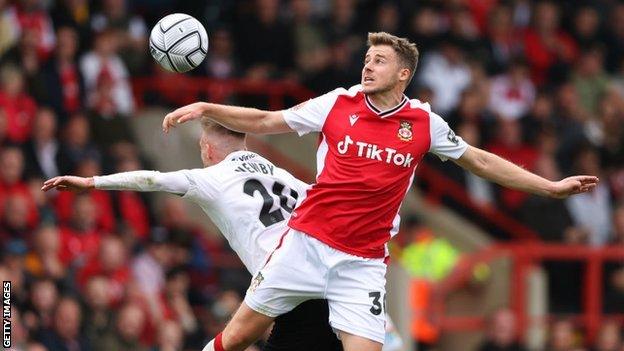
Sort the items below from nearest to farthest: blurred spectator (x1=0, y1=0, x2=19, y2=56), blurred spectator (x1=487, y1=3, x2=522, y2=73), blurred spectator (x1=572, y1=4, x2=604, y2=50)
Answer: blurred spectator (x1=0, y1=0, x2=19, y2=56) → blurred spectator (x1=487, y1=3, x2=522, y2=73) → blurred spectator (x1=572, y1=4, x2=604, y2=50)

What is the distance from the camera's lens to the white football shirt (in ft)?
31.1

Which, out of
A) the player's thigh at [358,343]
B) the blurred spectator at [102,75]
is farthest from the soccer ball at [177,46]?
the blurred spectator at [102,75]

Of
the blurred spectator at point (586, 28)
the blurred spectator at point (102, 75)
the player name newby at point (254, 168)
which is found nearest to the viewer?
the player name newby at point (254, 168)

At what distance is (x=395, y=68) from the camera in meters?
9.20

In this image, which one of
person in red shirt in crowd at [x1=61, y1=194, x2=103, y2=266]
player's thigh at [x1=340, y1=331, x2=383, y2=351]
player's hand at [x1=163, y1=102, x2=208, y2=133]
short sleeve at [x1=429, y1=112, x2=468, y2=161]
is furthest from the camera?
person in red shirt in crowd at [x1=61, y1=194, x2=103, y2=266]

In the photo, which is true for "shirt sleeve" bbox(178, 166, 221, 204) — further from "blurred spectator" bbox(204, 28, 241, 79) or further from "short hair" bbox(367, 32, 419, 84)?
"blurred spectator" bbox(204, 28, 241, 79)

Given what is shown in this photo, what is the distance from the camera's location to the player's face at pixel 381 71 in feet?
30.0

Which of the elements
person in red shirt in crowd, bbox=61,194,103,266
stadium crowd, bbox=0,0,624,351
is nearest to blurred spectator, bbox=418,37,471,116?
stadium crowd, bbox=0,0,624,351

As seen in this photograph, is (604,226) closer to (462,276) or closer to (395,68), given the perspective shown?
(462,276)

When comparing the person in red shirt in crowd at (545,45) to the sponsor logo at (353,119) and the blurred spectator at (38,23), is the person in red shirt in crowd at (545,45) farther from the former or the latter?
the sponsor logo at (353,119)

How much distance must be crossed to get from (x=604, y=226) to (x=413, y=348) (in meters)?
3.38

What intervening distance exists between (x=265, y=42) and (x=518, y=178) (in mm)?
9019

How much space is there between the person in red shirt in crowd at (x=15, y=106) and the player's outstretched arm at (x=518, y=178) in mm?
6377

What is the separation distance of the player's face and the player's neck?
4cm
